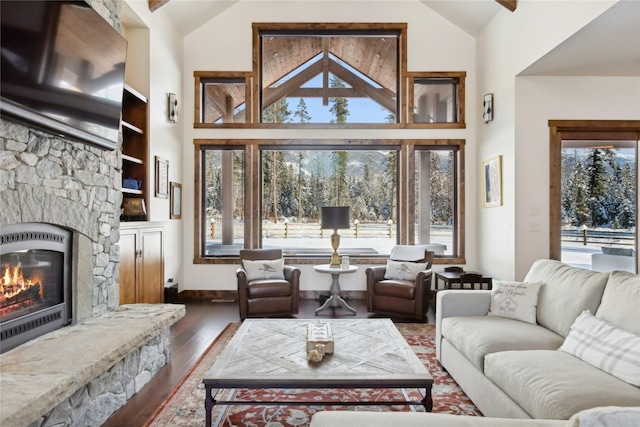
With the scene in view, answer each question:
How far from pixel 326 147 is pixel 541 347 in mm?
4297

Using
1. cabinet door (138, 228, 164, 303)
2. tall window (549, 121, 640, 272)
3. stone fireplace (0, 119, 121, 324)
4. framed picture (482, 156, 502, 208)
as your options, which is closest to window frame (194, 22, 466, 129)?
framed picture (482, 156, 502, 208)

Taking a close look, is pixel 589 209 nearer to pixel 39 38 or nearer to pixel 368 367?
pixel 368 367

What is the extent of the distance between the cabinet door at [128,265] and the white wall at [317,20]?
1.91 m

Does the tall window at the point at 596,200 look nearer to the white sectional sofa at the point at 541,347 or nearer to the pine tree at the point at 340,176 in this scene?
the white sectional sofa at the point at 541,347

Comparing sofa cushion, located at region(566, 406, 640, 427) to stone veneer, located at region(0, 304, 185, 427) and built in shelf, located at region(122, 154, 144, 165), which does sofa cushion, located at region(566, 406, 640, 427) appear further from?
built in shelf, located at region(122, 154, 144, 165)

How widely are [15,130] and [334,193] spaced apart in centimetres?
447

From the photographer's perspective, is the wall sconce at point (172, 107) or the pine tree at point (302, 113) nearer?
the wall sconce at point (172, 107)

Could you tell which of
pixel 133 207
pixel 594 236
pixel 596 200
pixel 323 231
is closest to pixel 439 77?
pixel 596 200

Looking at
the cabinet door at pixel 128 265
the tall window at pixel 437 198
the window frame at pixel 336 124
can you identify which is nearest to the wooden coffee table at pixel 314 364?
the cabinet door at pixel 128 265

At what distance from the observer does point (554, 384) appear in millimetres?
1854

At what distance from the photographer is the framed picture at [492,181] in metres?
5.10

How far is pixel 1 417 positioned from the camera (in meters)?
1.56

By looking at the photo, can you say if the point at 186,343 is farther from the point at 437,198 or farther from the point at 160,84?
the point at 437,198

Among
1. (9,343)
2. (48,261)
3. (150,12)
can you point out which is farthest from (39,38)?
(150,12)
